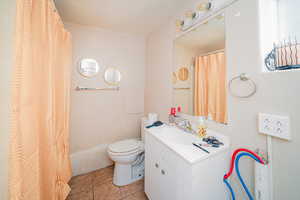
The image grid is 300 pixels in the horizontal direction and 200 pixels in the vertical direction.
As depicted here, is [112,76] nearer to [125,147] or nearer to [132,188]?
[125,147]

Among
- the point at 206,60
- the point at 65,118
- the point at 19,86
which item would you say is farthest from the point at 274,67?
the point at 65,118

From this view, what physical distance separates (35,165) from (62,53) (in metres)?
1.14

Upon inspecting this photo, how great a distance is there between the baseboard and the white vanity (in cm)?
108

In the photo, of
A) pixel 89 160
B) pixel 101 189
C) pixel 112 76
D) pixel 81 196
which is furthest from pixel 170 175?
pixel 112 76

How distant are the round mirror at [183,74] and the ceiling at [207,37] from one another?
25 cm

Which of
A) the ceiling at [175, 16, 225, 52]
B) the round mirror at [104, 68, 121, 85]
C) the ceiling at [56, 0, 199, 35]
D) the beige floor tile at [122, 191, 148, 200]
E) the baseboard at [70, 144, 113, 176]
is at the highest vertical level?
the ceiling at [56, 0, 199, 35]

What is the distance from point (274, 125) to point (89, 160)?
216 cm

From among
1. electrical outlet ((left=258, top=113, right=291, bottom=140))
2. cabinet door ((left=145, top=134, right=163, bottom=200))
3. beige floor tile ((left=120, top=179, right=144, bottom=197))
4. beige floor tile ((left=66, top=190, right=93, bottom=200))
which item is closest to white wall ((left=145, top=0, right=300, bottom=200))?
electrical outlet ((left=258, top=113, right=291, bottom=140))

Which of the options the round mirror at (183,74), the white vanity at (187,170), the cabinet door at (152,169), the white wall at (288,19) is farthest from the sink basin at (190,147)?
the white wall at (288,19)

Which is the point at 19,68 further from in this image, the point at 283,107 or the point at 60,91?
the point at 283,107

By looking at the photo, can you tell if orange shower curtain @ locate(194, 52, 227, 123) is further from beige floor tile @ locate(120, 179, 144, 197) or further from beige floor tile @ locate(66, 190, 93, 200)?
beige floor tile @ locate(66, 190, 93, 200)

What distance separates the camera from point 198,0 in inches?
44.9

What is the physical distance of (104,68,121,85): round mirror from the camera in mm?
1875

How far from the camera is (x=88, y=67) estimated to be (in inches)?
68.8
